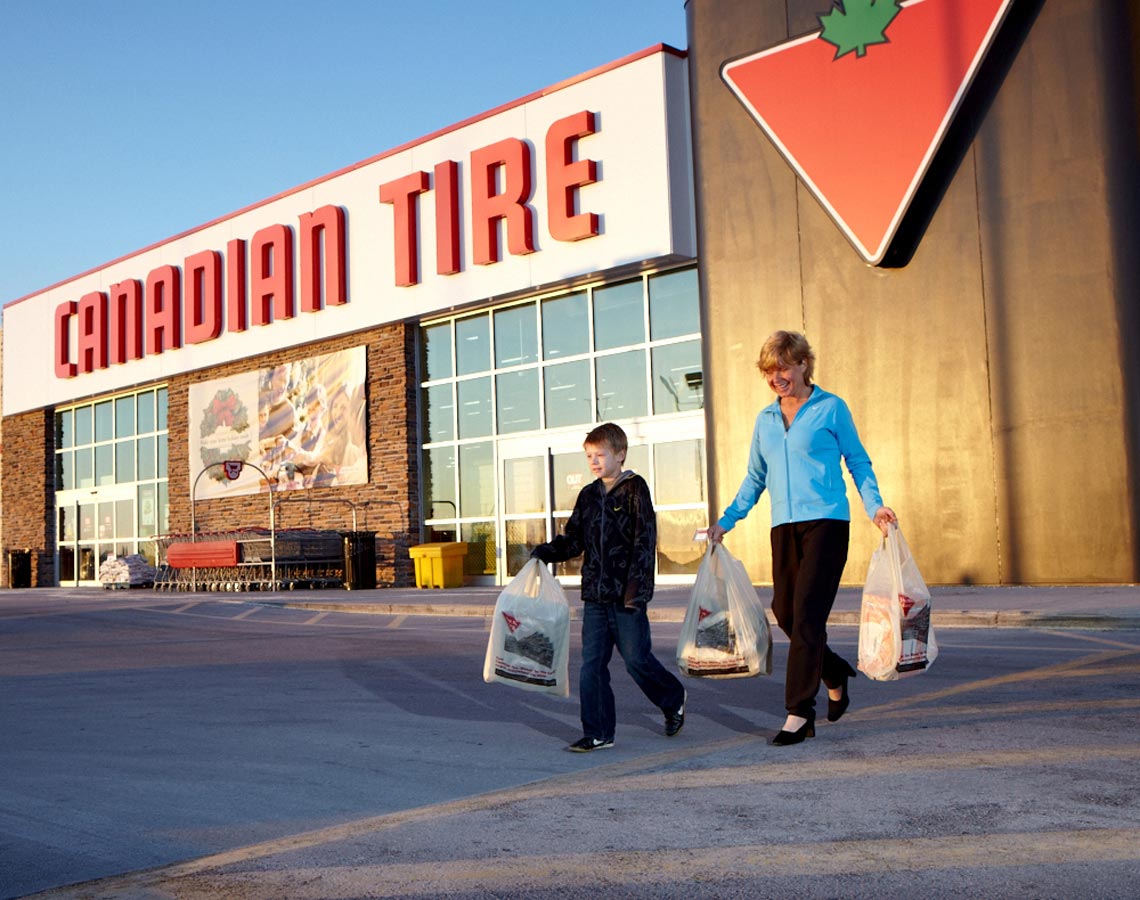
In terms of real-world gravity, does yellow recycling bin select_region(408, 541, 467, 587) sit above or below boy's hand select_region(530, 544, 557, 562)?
below

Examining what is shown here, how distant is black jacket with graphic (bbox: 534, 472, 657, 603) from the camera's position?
609 centimetres

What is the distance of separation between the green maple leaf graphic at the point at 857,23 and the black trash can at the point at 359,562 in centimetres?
1216

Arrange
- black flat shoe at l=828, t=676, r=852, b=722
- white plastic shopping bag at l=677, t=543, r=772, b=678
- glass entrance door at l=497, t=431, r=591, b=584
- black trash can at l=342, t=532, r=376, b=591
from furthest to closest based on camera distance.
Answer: black trash can at l=342, t=532, r=376, b=591 → glass entrance door at l=497, t=431, r=591, b=584 → black flat shoe at l=828, t=676, r=852, b=722 → white plastic shopping bag at l=677, t=543, r=772, b=678

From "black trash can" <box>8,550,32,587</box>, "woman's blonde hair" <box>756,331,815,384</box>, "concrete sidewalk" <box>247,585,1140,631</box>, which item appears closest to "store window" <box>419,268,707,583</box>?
"concrete sidewalk" <box>247,585,1140,631</box>

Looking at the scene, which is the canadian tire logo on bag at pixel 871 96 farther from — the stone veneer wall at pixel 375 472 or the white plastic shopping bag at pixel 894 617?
the white plastic shopping bag at pixel 894 617

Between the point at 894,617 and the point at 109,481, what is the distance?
3037cm

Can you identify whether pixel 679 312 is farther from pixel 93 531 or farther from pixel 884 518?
pixel 93 531

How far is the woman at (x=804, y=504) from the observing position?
5902mm

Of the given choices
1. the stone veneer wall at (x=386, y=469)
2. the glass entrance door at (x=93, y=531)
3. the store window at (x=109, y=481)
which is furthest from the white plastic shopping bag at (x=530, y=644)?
the glass entrance door at (x=93, y=531)

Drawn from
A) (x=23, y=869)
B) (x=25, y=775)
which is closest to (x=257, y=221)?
(x=25, y=775)

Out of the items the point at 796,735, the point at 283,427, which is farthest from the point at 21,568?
the point at 796,735

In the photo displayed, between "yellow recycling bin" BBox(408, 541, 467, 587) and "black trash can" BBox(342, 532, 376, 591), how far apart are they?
3.80 feet

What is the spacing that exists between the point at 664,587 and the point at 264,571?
30.6 ft

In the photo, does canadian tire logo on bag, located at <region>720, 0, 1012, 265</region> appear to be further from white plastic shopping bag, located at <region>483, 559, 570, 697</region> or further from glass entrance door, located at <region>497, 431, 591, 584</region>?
white plastic shopping bag, located at <region>483, 559, 570, 697</region>
